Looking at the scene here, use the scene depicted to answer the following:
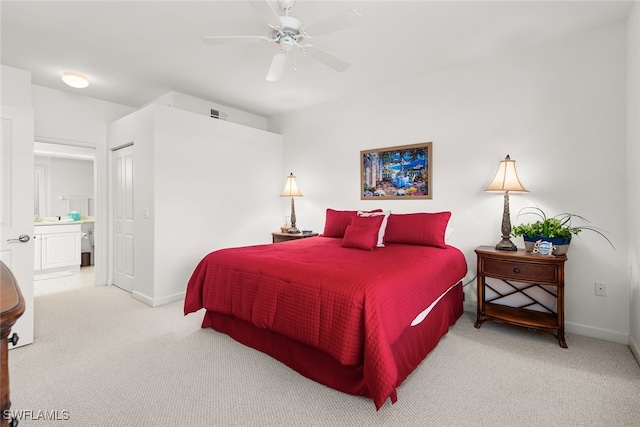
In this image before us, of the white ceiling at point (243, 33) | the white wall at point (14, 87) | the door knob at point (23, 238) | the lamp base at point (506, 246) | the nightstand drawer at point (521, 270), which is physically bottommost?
the nightstand drawer at point (521, 270)

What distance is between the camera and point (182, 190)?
3.81 metres

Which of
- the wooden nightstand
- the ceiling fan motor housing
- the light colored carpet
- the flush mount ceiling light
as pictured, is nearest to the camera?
the light colored carpet

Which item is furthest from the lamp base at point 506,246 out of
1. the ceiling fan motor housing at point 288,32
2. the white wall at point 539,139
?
the ceiling fan motor housing at point 288,32

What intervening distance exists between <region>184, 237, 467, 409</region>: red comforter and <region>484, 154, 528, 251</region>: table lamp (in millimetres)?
452

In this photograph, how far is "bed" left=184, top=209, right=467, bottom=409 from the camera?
1.71m

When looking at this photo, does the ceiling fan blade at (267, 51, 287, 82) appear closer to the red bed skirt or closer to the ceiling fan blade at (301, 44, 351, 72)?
the ceiling fan blade at (301, 44, 351, 72)

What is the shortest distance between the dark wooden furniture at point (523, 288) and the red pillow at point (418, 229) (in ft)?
1.29

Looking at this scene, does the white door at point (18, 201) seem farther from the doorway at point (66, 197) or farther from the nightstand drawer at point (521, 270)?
the nightstand drawer at point (521, 270)

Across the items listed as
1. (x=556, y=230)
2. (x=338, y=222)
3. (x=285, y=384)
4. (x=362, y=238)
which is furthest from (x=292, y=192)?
(x=556, y=230)

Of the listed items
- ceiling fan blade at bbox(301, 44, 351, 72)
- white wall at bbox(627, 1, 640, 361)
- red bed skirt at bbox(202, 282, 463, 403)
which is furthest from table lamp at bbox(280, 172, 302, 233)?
white wall at bbox(627, 1, 640, 361)

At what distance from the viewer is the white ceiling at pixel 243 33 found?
2375mm

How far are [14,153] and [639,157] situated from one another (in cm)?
489

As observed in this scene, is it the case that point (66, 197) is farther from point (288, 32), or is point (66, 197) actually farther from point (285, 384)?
point (285, 384)

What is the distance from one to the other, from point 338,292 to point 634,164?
2.47 m
